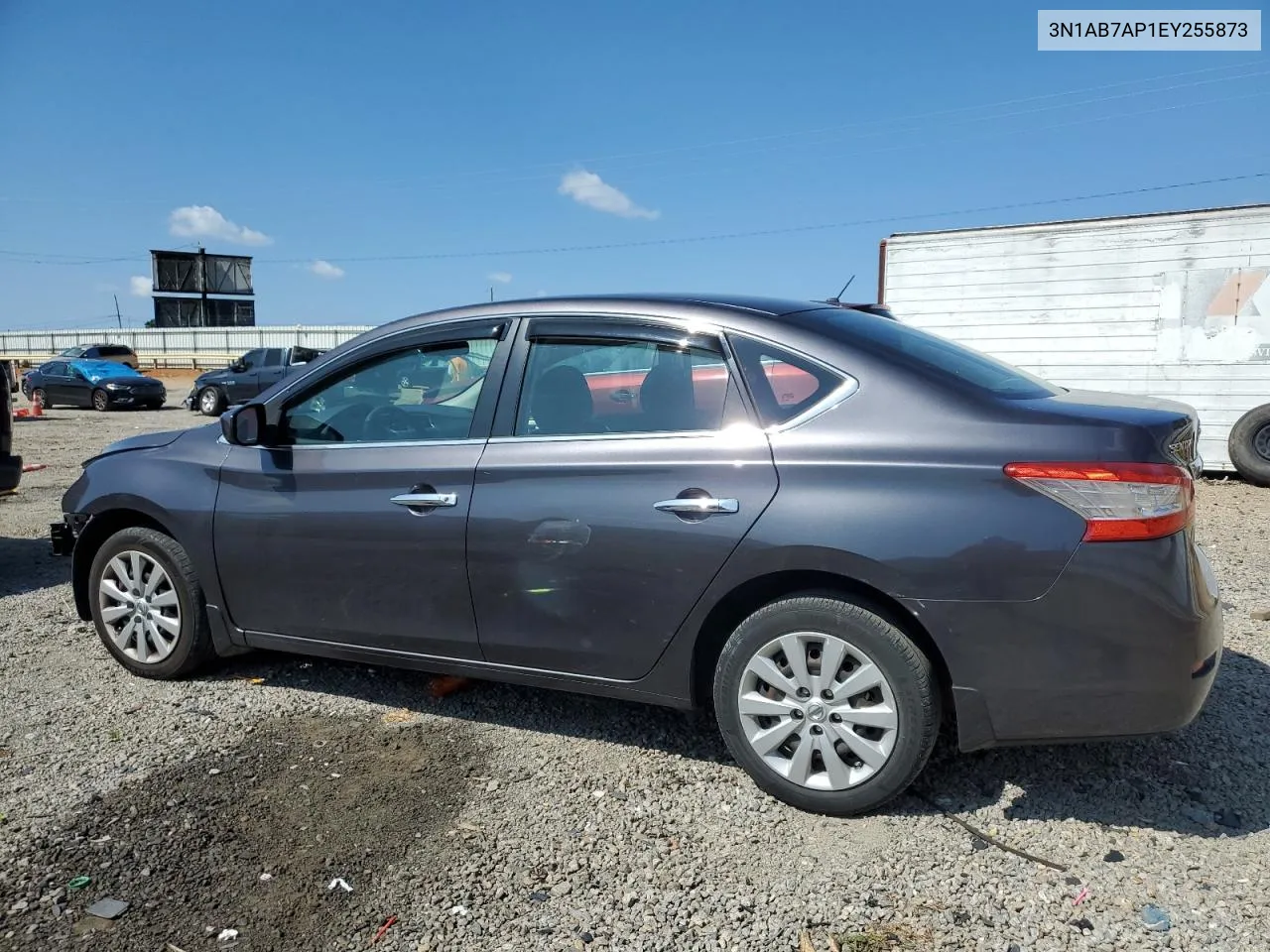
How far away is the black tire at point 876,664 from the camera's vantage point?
2.81m

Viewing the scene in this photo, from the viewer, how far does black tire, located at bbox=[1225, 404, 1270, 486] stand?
30.2ft

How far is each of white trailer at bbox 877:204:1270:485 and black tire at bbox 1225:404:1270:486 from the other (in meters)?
0.01

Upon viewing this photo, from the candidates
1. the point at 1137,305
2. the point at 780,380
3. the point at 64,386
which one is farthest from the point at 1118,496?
the point at 64,386

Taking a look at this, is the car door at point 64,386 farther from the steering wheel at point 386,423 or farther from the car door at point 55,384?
the steering wheel at point 386,423

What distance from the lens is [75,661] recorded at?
15.2 ft

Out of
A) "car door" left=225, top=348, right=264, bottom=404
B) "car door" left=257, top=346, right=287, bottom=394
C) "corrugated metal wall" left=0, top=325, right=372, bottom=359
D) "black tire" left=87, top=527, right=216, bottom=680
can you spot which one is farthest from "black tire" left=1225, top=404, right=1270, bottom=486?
"corrugated metal wall" left=0, top=325, right=372, bottom=359

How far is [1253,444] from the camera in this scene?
30.4 ft

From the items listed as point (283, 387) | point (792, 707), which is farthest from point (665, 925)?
point (283, 387)

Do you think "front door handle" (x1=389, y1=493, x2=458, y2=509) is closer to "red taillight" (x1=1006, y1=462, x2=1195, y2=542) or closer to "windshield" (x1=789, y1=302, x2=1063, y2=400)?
"windshield" (x1=789, y1=302, x2=1063, y2=400)

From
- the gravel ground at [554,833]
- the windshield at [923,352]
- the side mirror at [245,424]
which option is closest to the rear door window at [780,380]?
the windshield at [923,352]

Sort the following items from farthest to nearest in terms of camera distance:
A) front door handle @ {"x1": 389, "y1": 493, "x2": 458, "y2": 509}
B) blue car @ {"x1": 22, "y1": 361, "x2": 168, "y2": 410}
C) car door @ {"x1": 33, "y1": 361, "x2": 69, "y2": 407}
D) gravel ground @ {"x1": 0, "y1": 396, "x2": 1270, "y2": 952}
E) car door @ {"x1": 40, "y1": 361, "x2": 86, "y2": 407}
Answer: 1. car door @ {"x1": 33, "y1": 361, "x2": 69, "y2": 407}
2. car door @ {"x1": 40, "y1": 361, "x2": 86, "y2": 407}
3. blue car @ {"x1": 22, "y1": 361, "x2": 168, "y2": 410}
4. front door handle @ {"x1": 389, "y1": 493, "x2": 458, "y2": 509}
5. gravel ground @ {"x1": 0, "y1": 396, "x2": 1270, "y2": 952}

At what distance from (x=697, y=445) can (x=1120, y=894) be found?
1.80m

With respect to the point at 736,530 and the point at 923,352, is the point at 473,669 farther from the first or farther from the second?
the point at 923,352

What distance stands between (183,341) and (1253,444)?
50.7 meters
